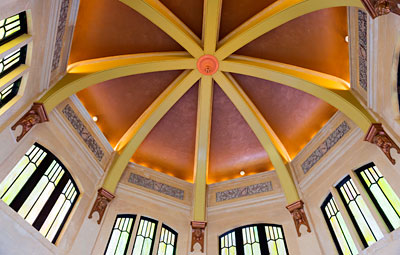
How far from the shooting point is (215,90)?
12.1 metres

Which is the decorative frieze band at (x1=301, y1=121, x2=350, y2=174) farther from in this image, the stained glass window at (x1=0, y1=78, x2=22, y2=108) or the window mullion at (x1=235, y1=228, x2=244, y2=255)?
the stained glass window at (x1=0, y1=78, x2=22, y2=108)

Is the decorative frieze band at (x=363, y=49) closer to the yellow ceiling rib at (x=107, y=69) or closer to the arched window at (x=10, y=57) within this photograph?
the yellow ceiling rib at (x=107, y=69)

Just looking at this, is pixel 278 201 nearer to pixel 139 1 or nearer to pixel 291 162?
pixel 291 162

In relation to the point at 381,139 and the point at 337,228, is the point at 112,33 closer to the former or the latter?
the point at 381,139

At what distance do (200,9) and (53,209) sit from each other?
26.1ft

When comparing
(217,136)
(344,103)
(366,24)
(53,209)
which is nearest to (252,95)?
(217,136)

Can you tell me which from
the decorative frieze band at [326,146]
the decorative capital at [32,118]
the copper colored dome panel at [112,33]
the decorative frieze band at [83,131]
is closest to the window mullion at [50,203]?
the decorative frieze band at [83,131]

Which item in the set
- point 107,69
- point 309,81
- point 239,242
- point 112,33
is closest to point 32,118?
point 107,69

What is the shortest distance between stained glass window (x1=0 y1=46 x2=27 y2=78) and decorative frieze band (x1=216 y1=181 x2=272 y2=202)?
25.8ft

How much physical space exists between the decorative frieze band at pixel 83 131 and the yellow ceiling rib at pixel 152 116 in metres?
0.73

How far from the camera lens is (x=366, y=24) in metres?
7.64

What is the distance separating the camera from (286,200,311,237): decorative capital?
30.7 feet

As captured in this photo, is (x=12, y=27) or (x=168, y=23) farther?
(x=168, y=23)

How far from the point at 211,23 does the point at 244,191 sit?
6219mm
